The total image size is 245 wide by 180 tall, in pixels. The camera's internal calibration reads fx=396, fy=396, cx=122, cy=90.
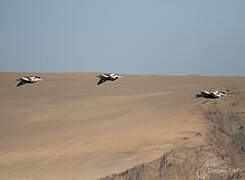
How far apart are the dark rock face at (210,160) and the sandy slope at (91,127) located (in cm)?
50

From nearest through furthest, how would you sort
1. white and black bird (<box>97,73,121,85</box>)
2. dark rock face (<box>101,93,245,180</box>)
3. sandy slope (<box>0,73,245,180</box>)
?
dark rock face (<box>101,93,245,180</box>) < sandy slope (<box>0,73,245,180</box>) < white and black bird (<box>97,73,121,85</box>)

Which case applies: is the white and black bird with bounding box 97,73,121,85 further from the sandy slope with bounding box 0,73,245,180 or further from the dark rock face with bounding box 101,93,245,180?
the dark rock face with bounding box 101,93,245,180

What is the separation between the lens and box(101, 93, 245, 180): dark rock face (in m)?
16.4

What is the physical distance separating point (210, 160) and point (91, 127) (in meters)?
7.06

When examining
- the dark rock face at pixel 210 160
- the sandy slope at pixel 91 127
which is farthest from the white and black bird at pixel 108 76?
the dark rock face at pixel 210 160

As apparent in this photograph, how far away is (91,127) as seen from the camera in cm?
2153

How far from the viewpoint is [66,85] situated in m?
33.2

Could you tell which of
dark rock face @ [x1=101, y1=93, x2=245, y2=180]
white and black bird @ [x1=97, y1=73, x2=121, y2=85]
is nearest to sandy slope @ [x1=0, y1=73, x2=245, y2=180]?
dark rock face @ [x1=101, y1=93, x2=245, y2=180]

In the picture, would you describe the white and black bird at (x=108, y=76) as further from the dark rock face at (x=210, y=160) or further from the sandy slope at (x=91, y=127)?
the dark rock face at (x=210, y=160)

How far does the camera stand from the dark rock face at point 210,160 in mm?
16406

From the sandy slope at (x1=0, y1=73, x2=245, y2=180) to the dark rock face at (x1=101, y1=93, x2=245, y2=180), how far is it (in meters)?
0.50

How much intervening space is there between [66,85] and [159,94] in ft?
30.8

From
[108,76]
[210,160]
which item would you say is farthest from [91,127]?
[210,160]

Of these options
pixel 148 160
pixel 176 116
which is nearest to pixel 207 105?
pixel 176 116
